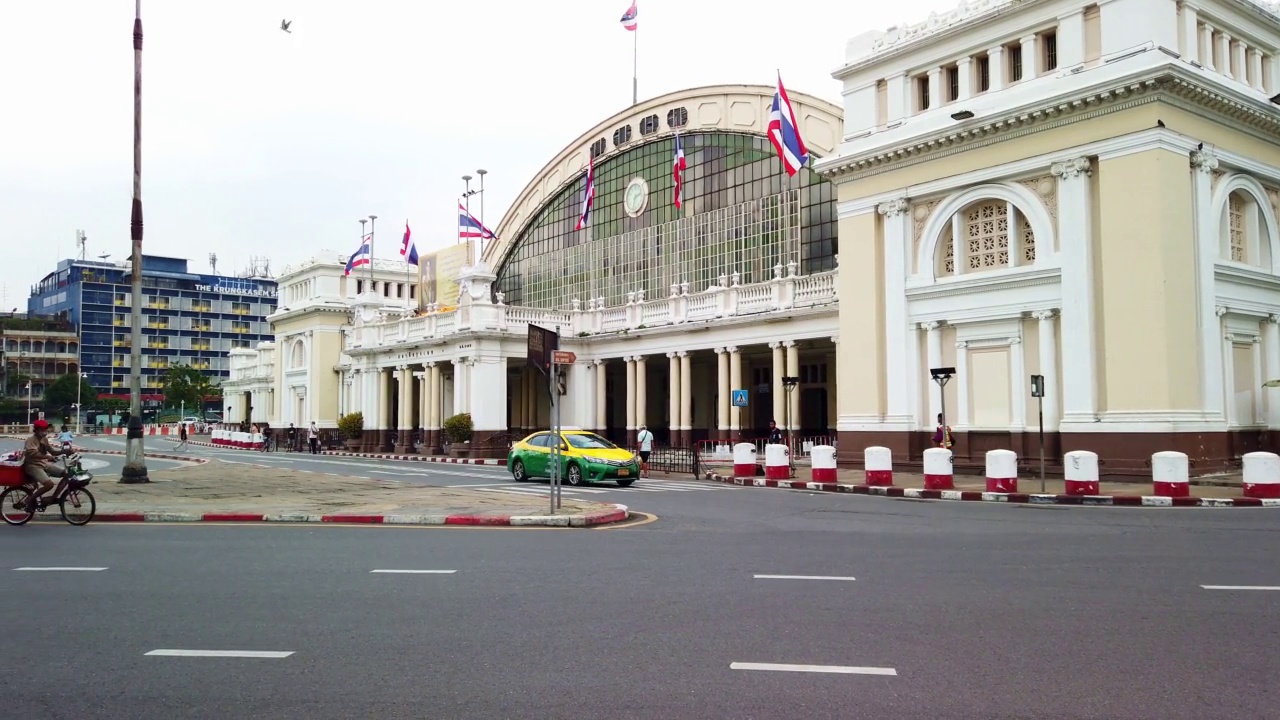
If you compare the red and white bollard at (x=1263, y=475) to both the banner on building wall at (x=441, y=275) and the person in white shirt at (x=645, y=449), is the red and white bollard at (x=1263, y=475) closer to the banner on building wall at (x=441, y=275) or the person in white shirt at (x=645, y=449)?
the person in white shirt at (x=645, y=449)

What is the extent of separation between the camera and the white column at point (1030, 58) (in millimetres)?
27891

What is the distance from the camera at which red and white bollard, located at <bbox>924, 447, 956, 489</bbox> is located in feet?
74.9

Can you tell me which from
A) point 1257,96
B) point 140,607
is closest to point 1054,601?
point 140,607

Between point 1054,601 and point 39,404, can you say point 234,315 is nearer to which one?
point 39,404

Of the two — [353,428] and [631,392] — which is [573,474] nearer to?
[631,392]

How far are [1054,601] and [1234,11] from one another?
84.1 feet

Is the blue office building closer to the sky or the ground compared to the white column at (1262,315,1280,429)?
closer to the sky

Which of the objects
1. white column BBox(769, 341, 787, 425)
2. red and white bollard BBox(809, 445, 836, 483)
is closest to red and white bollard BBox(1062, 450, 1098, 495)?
red and white bollard BBox(809, 445, 836, 483)

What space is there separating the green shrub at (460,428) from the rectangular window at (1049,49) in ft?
96.1

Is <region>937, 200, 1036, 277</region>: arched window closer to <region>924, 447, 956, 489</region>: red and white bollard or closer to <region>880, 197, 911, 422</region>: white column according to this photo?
<region>880, 197, 911, 422</region>: white column

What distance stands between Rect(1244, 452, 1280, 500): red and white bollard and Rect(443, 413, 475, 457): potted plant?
33375 millimetres

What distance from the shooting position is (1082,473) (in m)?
20.9

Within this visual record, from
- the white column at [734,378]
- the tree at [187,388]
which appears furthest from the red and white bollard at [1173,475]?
the tree at [187,388]

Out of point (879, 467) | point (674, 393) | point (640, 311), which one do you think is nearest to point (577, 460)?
point (879, 467)
